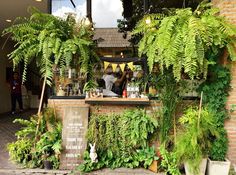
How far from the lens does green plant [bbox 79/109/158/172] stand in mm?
4324

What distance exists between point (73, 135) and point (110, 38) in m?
1.80

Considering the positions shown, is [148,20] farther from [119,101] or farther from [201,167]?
[201,167]

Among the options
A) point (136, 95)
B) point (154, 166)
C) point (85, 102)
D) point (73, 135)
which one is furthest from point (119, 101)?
point (154, 166)

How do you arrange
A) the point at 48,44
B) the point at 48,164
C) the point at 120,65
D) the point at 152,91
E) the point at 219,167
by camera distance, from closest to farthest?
the point at 219,167
the point at 48,44
the point at 48,164
the point at 152,91
the point at 120,65

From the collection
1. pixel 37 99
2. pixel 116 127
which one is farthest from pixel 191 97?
pixel 37 99

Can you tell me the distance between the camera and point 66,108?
15.1ft

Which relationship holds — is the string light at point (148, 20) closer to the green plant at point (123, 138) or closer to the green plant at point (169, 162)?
the green plant at point (123, 138)

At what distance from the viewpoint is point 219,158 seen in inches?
160

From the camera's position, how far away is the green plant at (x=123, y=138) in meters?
4.32

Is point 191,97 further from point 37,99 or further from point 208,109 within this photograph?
point 37,99

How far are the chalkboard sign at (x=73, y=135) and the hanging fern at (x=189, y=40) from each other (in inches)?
57.8

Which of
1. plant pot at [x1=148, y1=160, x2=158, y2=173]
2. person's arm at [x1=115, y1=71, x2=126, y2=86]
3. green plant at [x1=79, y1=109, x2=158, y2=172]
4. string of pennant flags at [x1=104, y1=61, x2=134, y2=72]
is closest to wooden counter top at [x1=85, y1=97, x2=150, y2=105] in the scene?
green plant at [x1=79, y1=109, x2=158, y2=172]

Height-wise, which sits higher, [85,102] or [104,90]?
[104,90]

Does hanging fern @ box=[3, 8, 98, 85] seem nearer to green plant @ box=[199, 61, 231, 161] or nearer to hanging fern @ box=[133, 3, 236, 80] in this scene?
hanging fern @ box=[133, 3, 236, 80]
